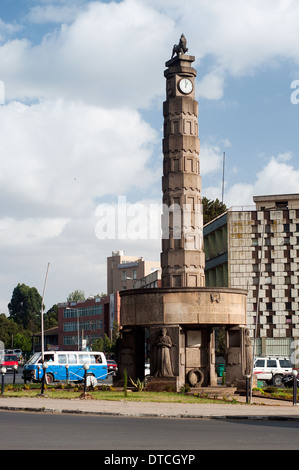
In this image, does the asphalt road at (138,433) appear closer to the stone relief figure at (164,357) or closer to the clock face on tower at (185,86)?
the stone relief figure at (164,357)

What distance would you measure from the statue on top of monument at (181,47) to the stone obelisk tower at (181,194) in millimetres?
1121

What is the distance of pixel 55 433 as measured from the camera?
15000 millimetres

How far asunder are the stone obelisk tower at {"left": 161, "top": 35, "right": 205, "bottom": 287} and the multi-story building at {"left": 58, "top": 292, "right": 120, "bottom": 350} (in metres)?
86.1

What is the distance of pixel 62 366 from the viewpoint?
42.3 metres

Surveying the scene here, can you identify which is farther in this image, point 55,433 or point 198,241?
point 198,241

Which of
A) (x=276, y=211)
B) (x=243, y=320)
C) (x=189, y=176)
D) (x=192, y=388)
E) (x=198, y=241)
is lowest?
(x=192, y=388)

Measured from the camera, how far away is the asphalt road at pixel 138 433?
13070 mm

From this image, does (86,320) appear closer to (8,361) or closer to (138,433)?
(8,361)

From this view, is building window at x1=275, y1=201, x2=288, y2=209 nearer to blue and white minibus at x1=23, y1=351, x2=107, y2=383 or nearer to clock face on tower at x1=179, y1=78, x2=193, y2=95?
blue and white minibus at x1=23, y1=351, x2=107, y2=383

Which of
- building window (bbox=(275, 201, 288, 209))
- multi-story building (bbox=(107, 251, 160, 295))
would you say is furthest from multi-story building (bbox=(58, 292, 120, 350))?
building window (bbox=(275, 201, 288, 209))

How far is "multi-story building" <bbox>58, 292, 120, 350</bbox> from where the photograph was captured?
416 feet
